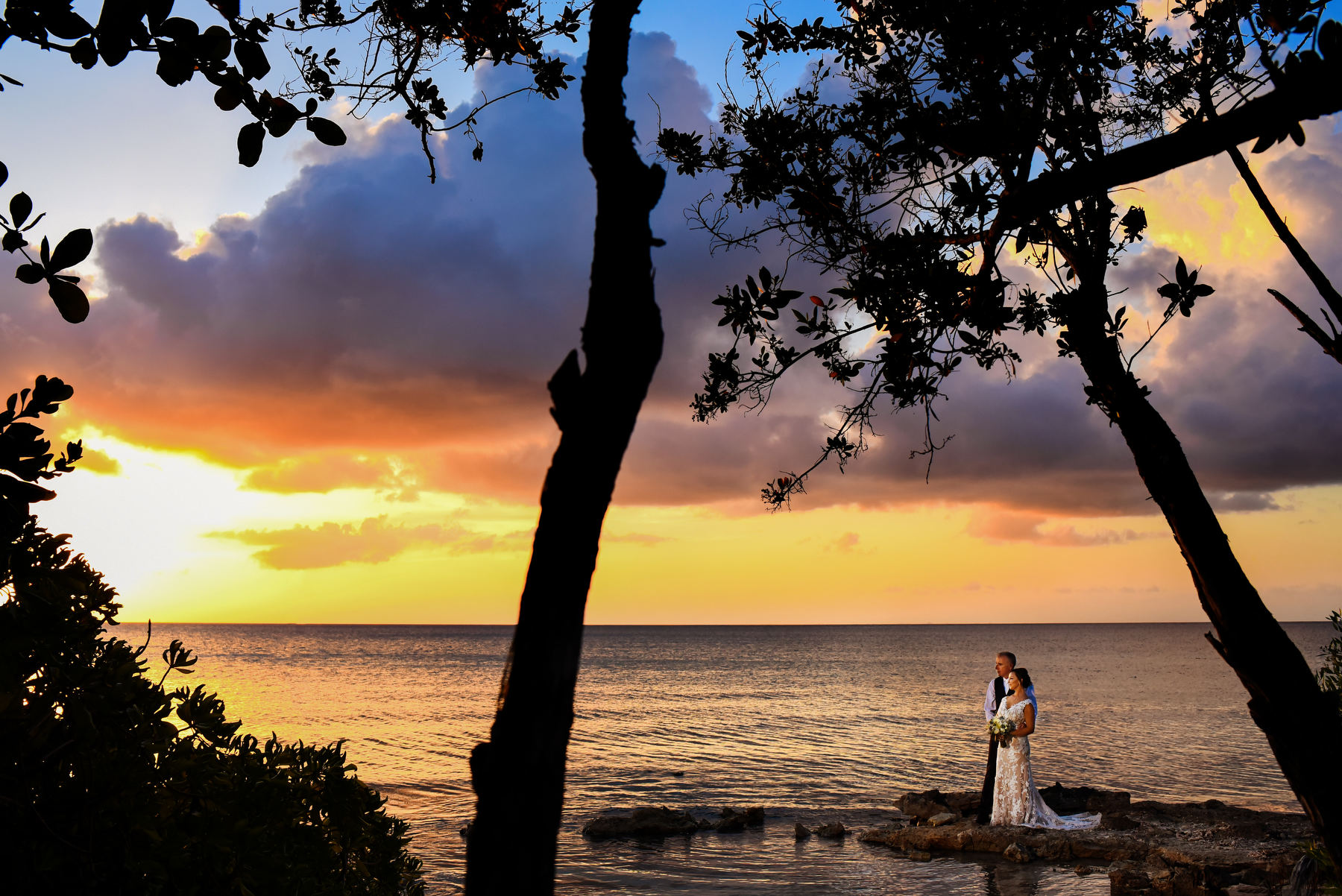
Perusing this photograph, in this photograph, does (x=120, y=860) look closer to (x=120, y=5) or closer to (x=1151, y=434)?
Result: (x=120, y=5)

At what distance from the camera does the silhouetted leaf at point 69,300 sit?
2369 millimetres

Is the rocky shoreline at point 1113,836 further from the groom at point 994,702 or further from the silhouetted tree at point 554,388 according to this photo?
the silhouetted tree at point 554,388

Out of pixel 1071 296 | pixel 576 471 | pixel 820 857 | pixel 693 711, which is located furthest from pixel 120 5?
pixel 693 711

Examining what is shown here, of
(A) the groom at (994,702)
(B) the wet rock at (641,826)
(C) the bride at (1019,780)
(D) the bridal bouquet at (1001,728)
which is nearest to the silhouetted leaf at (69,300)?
(A) the groom at (994,702)

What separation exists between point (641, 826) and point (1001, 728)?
895 cm

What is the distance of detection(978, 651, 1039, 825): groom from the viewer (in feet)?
50.8

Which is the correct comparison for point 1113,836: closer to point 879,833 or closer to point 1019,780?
point 1019,780

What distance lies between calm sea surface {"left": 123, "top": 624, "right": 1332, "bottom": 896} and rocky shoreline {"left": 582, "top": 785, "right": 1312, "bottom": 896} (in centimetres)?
59

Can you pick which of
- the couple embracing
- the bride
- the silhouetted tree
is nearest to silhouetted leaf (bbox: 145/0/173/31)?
the silhouetted tree

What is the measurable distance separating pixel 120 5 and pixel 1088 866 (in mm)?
17536

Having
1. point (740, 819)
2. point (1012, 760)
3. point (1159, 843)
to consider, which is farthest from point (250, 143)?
point (740, 819)

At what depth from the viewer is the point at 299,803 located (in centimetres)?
512

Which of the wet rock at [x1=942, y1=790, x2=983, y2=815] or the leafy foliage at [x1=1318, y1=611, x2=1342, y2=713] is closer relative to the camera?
the leafy foliage at [x1=1318, y1=611, x2=1342, y2=713]

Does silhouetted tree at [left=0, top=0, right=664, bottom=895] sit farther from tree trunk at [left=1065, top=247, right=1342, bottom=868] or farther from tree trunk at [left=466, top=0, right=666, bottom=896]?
tree trunk at [left=1065, top=247, right=1342, bottom=868]
